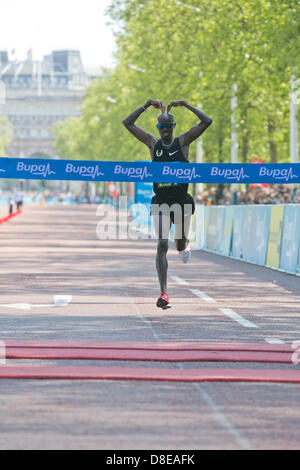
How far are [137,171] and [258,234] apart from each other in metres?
12.1

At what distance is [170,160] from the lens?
12.5 metres

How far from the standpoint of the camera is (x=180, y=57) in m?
52.6

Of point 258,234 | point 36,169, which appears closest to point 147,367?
point 36,169

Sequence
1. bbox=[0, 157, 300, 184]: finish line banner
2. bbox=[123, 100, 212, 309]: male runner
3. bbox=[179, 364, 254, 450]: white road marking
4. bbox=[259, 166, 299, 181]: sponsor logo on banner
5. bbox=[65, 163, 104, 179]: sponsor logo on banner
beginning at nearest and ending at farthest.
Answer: bbox=[179, 364, 254, 450]: white road marking
bbox=[123, 100, 212, 309]: male runner
bbox=[0, 157, 300, 184]: finish line banner
bbox=[65, 163, 104, 179]: sponsor logo on banner
bbox=[259, 166, 299, 181]: sponsor logo on banner

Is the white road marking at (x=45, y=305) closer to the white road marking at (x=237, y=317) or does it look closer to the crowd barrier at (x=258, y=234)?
the white road marking at (x=237, y=317)

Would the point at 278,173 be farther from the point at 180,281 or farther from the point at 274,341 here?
the point at 180,281

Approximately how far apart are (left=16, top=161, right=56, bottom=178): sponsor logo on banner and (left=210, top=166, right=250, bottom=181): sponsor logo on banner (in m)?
1.89

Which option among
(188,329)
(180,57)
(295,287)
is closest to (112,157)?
(180,57)

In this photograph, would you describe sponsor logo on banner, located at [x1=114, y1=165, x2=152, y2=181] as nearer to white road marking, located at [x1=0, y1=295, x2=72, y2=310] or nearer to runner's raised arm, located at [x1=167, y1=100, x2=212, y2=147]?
runner's raised arm, located at [x1=167, y1=100, x2=212, y2=147]

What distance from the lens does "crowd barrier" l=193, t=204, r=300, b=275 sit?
21.8 m

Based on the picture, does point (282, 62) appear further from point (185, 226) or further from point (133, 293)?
point (185, 226)

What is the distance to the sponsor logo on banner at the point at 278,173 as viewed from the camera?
14031mm

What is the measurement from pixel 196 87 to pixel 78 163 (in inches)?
1450

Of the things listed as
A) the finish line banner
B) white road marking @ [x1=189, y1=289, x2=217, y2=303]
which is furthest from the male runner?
white road marking @ [x1=189, y1=289, x2=217, y2=303]
